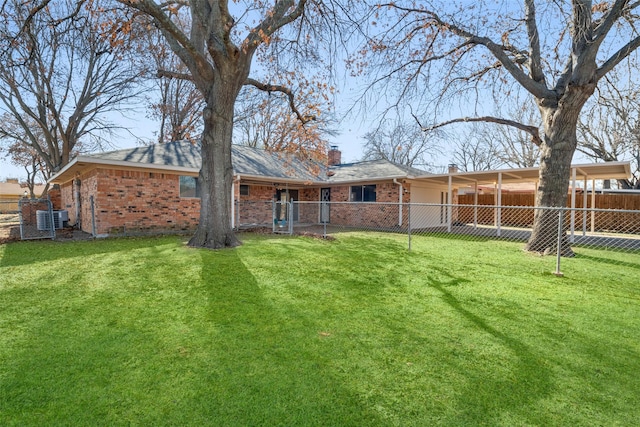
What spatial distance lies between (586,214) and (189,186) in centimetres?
1651

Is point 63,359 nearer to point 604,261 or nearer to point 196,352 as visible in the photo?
point 196,352

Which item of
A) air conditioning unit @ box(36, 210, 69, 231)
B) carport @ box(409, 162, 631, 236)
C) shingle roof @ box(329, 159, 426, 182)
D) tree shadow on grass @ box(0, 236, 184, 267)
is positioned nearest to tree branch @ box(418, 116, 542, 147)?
carport @ box(409, 162, 631, 236)

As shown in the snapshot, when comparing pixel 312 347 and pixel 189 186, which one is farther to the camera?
pixel 189 186

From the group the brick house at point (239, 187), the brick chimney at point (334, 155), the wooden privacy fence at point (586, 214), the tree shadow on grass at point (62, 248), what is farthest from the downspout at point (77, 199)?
the wooden privacy fence at point (586, 214)

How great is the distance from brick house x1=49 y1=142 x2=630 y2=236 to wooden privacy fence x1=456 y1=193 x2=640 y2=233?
2.16 meters

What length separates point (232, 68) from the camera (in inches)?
304

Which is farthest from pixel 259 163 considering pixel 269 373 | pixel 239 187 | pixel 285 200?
pixel 269 373

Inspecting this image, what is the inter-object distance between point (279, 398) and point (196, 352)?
3.31 ft

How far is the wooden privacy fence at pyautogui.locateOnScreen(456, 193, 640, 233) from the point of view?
1427 centimetres

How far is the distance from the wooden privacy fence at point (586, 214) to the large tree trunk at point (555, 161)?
3126 millimetres

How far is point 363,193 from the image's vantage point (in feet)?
51.8

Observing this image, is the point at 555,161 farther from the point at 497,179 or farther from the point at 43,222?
the point at 43,222

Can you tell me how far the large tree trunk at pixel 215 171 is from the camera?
25.6ft

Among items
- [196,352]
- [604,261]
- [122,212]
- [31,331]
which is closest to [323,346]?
[196,352]
